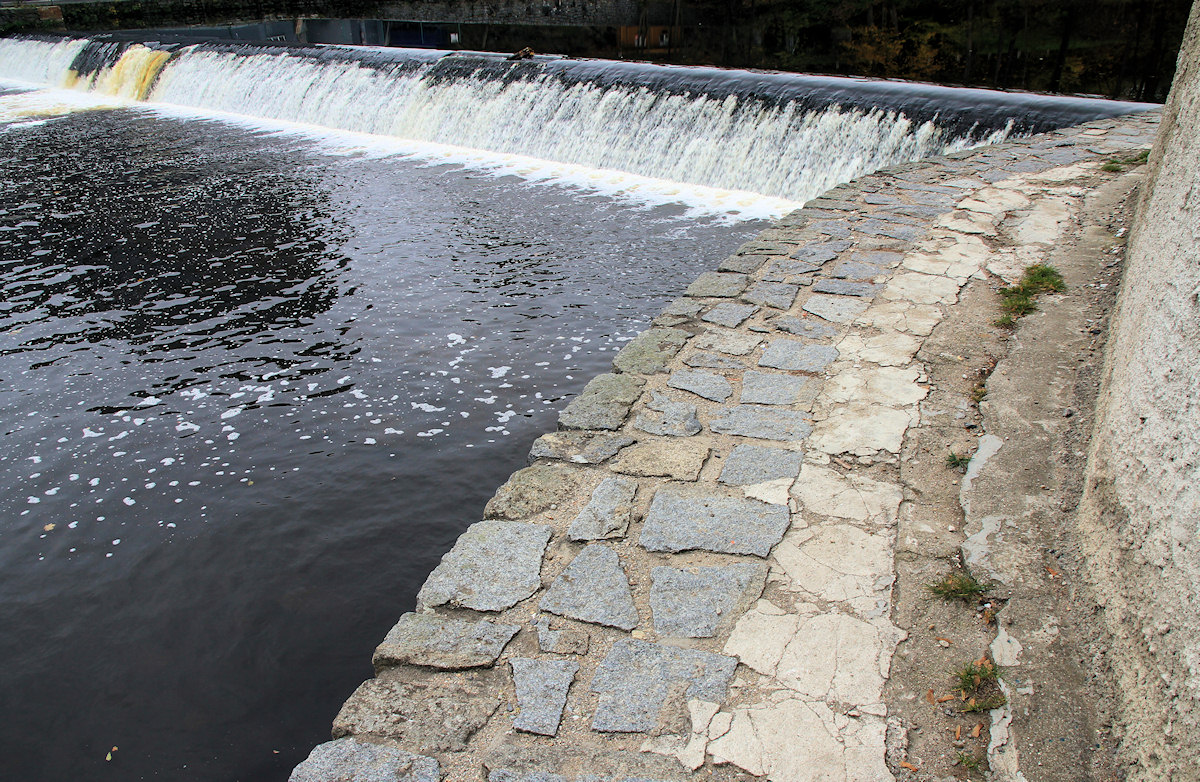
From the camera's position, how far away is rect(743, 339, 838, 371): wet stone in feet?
13.2

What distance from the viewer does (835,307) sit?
461 centimetres

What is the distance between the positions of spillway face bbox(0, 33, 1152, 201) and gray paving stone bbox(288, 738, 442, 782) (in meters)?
8.20

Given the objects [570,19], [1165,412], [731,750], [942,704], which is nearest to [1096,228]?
[1165,412]

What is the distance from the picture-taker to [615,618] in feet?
8.50

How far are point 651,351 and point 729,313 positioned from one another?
2.17ft

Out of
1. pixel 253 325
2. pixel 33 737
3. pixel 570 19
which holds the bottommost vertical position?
pixel 33 737

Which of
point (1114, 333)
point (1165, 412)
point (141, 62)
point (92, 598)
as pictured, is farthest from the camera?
point (141, 62)

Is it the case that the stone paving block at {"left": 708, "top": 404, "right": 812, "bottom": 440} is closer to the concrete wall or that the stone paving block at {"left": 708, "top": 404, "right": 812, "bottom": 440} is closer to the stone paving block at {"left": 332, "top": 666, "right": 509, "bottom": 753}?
the concrete wall

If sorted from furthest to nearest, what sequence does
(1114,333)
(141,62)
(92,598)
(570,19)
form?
(570,19) → (141,62) → (92,598) → (1114,333)

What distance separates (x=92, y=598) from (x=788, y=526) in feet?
10.8

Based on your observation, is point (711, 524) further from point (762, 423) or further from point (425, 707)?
point (425, 707)

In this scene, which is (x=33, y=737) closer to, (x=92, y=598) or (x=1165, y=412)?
(x=92, y=598)

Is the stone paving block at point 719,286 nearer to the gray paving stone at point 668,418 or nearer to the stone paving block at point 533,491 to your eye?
the gray paving stone at point 668,418

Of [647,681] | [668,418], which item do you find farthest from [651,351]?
[647,681]
